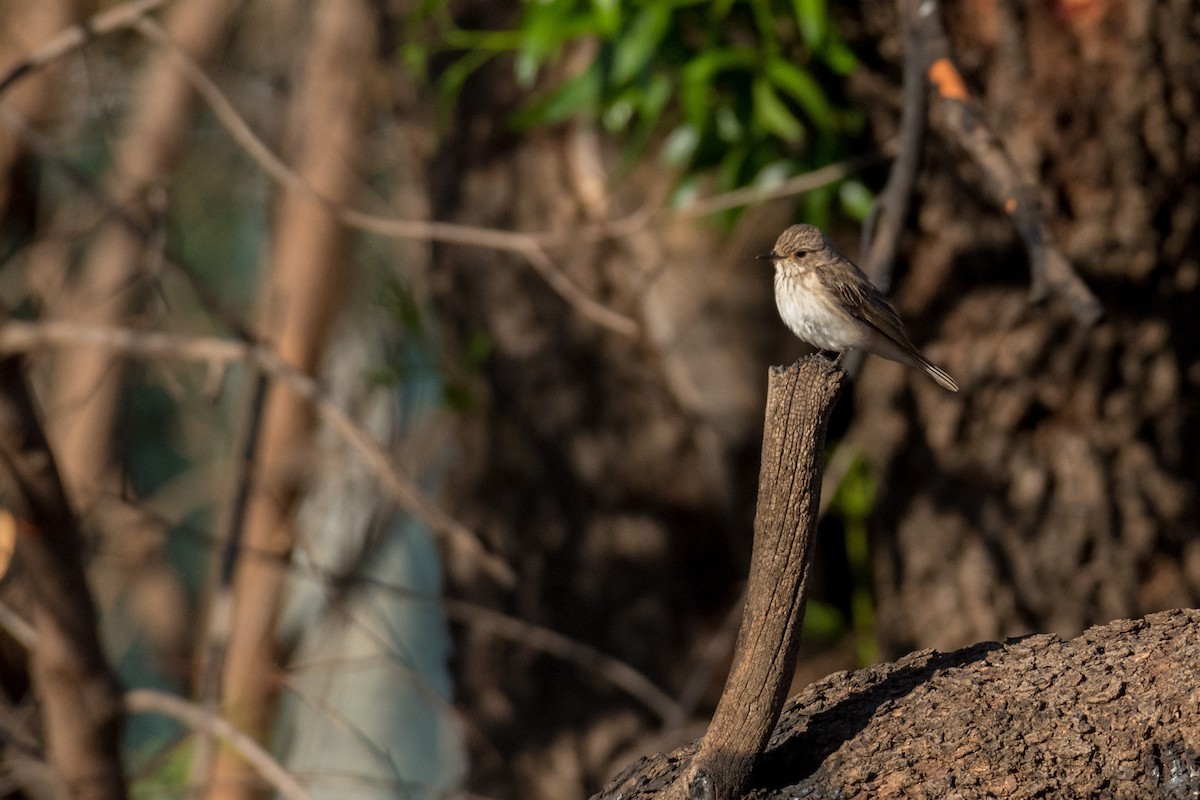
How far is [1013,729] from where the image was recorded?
1807 millimetres

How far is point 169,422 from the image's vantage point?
33.9ft

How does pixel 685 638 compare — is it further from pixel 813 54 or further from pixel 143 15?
pixel 143 15

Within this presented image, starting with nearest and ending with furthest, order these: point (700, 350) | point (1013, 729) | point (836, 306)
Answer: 1. point (1013, 729)
2. point (836, 306)
3. point (700, 350)

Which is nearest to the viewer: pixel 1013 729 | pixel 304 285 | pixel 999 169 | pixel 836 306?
pixel 1013 729

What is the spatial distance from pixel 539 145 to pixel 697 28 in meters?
0.79

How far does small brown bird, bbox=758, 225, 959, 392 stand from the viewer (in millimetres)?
3027

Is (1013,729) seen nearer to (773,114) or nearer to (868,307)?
(868,307)

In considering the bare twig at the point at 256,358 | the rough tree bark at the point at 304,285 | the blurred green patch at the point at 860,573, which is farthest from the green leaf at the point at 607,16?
the rough tree bark at the point at 304,285

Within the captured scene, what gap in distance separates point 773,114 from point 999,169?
1650mm

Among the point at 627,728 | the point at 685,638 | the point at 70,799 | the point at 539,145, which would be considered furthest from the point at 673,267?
the point at 70,799

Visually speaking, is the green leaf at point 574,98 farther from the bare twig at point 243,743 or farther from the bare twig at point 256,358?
the bare twig at point 243,743

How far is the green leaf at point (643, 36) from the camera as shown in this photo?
3967 mm

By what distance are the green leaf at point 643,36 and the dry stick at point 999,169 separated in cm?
125

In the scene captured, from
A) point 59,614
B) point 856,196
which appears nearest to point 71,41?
point 59,614
